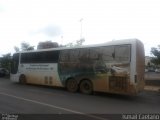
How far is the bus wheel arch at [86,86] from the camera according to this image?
55.7ft

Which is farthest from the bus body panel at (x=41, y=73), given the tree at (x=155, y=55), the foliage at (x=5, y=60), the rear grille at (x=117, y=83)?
the foliage at (x=5, y=60)

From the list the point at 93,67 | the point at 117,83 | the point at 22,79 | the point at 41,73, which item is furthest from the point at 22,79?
the point at 117,83

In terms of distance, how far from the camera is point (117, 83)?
15.5m

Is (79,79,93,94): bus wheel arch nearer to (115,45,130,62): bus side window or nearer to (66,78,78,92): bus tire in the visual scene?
(66,78,78,92): bus tire

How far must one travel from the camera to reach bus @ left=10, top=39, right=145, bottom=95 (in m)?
15.2

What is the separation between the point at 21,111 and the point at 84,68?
7518mm

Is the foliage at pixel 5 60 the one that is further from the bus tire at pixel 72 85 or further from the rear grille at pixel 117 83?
the rear grille at pixel 117 83

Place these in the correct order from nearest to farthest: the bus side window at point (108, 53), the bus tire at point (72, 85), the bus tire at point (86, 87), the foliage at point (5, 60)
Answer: the bus side window at point (108, 53)
the bus tire at point (86, 87)
the bus tire at point (72, 85)
the foliage at point (5, 60)

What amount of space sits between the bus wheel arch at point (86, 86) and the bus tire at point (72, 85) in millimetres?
441

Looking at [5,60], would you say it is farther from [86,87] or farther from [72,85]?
[86,87]

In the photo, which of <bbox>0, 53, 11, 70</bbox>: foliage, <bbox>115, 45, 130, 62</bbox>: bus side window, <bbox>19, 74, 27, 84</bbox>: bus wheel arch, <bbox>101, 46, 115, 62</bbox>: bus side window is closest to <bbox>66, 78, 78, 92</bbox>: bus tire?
<bbox>101, 46, 115, 62</bbox>: bus side window

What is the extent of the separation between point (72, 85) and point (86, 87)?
1272mm

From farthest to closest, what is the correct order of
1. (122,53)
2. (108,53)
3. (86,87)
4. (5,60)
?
(5,60) < (86,87) < (108,53) < (122,53)

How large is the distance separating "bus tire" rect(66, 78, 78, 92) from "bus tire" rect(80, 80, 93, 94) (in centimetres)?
53
